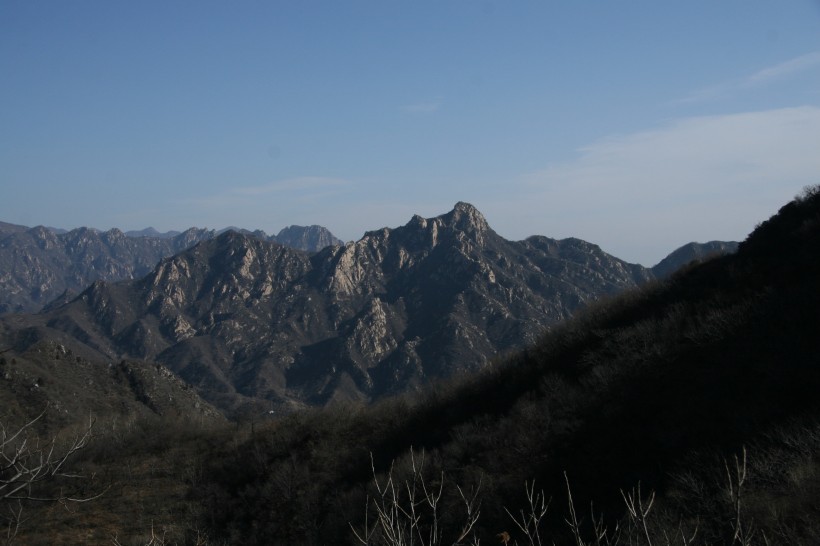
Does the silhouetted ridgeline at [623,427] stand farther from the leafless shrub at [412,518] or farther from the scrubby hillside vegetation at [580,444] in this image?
the leafless shrub at [412,518]

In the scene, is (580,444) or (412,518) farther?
(580,444)

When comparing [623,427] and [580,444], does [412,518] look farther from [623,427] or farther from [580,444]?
[623,427]

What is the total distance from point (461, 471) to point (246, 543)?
51.7 feet

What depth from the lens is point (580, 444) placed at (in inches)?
1320

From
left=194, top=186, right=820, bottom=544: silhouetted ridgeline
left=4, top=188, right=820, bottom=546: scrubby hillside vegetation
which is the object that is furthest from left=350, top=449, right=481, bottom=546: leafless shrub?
left=194, top=186, right=820, bottom=544: silhouetted ridgeline

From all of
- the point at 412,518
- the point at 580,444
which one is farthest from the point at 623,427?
the point at 412,518

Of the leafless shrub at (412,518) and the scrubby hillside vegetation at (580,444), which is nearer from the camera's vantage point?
the leafless shrub at (412,518)

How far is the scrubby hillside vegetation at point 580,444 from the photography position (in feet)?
70.7

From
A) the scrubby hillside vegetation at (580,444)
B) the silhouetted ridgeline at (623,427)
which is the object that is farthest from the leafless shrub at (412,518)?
the silhouetted ridgeline at (623,427)

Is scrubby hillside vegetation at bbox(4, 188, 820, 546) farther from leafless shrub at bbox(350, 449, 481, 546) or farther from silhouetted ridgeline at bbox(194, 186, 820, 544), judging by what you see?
leafless shrub at bbox(350, 449, 481, 546)

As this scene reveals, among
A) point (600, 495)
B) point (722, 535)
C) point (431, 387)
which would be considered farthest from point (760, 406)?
point (431, 387)

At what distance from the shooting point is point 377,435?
52.9m

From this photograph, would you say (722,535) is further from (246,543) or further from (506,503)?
(246,543)

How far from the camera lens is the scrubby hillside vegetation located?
2156 cm
